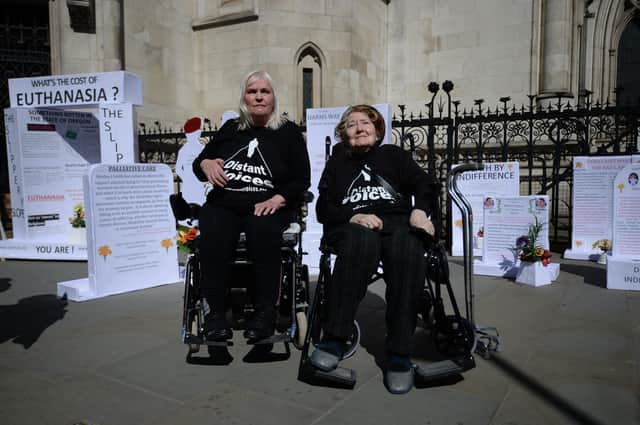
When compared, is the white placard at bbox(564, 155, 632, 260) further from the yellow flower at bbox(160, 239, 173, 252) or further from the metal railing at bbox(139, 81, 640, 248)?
the yellow flower at bbox(160, 239, 173, 252)

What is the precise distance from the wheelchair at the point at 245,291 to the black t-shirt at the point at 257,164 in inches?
6.6

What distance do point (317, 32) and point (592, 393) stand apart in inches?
432

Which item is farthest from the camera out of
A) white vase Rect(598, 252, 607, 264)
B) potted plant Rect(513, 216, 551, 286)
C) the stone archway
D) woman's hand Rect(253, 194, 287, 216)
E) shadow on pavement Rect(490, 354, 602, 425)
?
the stone archway

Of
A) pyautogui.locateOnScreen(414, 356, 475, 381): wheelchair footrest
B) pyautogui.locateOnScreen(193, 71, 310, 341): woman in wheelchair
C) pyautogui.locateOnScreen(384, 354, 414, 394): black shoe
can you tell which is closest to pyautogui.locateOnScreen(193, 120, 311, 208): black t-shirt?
pyautogui.locateOnScreen(193, 71, 310, 341): woman in wheelchair

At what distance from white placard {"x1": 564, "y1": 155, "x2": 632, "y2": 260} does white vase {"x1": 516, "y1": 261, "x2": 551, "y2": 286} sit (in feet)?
6.24

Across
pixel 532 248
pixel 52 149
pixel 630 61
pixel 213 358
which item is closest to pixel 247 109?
pixel 213 358

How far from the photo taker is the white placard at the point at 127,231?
181 inches

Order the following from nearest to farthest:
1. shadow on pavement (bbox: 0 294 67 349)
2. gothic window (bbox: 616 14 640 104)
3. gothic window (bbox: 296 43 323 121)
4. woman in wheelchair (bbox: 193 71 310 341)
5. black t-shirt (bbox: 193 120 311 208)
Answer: woman in wheelchair (bbox: 193 71 310 341) < black t-shirt (bbox: 193 120 311 208) < shadow on pavement (bbox: 0 294 67 349) < gothic window (bbox: 296 43 323 121) < gothic window (bbox: 616 14 640 104)

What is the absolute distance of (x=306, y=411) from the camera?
7.57 ft

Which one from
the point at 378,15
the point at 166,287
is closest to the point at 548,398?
the point at 166,287

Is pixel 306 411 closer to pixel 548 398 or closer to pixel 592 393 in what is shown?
pixel 548 398

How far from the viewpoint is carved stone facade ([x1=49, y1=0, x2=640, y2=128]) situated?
11516 millimetres

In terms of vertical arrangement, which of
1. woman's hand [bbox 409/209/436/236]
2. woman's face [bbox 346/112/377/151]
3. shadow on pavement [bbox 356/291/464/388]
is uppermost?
woman's face [bbox 346/112/377/151]

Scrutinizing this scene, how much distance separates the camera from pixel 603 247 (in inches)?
239
